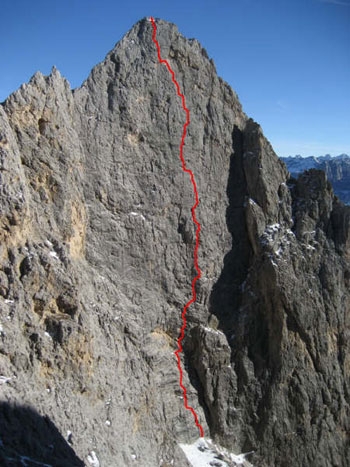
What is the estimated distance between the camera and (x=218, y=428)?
29906mm

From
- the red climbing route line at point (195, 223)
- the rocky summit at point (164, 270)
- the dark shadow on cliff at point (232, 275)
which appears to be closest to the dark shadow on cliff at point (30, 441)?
the rocky summit at point (164, 270)

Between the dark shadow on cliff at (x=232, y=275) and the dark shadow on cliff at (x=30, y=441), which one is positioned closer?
the dark shadow on cliff at (x=30, y=441)

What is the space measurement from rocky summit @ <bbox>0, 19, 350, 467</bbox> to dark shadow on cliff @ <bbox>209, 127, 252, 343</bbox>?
89 mm

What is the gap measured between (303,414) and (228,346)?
6.14m

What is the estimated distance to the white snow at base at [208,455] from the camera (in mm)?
27366

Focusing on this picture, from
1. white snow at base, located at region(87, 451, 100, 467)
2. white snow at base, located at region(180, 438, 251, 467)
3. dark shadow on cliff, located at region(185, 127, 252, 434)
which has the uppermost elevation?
dark shadow on cliff, located at region(185, 127, 252, 434)

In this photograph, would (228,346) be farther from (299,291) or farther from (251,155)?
(251,155)

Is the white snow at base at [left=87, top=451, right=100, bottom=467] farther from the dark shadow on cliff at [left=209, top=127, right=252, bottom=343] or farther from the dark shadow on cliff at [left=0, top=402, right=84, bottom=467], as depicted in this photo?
the dark shadow on cliff at [left=209, top=127, right=252, bottom=343]

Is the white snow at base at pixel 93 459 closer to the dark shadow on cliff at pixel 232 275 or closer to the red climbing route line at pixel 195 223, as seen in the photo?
the red climbing route line at pixel 195 223

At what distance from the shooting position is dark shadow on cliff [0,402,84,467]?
56.0 ft

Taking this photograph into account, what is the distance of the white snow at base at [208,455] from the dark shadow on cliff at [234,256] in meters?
6.32

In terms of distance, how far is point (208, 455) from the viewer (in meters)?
28.1

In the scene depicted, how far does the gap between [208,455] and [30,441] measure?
42.5 ft

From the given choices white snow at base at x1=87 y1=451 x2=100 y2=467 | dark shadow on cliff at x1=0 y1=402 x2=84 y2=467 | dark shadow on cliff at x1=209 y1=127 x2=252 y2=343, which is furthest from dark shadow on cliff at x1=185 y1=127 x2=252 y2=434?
dark shadow on cliff at x1=0 y1=402 x2=84 y2=467
